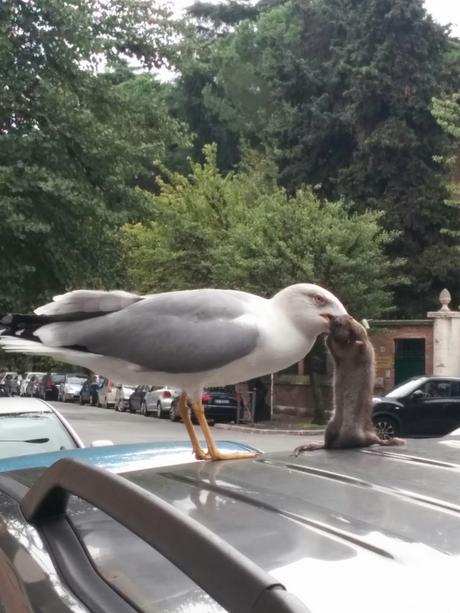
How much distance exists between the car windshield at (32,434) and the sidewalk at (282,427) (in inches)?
640

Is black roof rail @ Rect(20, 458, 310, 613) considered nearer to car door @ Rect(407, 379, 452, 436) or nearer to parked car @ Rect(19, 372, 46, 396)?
car door @ Rect(407, 379, 452, 436)

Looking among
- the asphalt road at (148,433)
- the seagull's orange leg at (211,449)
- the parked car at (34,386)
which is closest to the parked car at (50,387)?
the parked car at (34,386)

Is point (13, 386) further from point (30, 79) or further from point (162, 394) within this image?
point (30, 79)

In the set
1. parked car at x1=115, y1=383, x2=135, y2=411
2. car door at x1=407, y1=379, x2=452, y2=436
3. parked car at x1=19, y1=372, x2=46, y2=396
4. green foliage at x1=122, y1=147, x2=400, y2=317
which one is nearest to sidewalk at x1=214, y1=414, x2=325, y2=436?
car door at x1=407, y1=379, x2=452, y2=436

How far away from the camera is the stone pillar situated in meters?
26.5

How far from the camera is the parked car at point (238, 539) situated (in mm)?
1326

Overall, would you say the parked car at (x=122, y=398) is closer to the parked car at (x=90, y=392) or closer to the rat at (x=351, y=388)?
the parked car at (x=90, y=392)

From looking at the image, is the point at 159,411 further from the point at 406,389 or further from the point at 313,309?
the point at 313,309

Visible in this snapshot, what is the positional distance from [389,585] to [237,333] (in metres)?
1.46

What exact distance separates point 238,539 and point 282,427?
2443 cm

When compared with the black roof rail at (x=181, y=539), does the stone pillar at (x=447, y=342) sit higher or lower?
higher

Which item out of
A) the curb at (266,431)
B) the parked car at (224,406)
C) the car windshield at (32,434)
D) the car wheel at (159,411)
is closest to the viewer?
the car windshield at (32,434)

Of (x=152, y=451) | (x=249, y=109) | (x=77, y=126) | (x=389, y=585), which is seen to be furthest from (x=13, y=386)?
(x=389, y=585)

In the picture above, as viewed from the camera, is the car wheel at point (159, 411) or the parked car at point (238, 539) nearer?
the parked car at point (238, 539)
